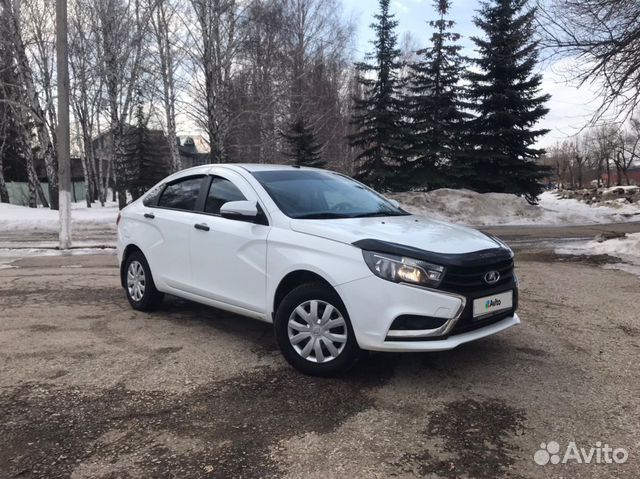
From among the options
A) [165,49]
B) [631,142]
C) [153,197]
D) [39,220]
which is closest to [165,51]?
[165,49]

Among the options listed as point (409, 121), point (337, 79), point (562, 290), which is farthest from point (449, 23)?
point (562, 290)

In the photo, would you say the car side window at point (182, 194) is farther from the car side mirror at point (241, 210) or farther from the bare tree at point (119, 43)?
the bare tree at point (119, 43)

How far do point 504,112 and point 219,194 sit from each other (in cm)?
2165

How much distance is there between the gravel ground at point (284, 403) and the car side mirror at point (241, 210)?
121 cm

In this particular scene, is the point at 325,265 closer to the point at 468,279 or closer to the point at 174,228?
the point at 468,279

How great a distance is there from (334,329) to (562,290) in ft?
15.5

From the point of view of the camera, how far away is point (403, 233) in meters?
4.03

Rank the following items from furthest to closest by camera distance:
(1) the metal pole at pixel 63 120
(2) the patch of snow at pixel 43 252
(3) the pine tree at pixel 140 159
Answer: (3) the pine tree at pixel 140 159
(1) the metal pole at pixel 63 120
(2) the patch of snow at pixel 43 252

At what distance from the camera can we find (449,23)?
25766 mm

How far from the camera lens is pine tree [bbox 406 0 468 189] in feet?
83.5

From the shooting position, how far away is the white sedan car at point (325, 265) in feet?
11.9

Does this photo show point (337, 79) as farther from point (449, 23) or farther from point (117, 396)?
point (117, 396)

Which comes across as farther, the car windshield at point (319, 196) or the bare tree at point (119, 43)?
the bare tree at point (119, 43)

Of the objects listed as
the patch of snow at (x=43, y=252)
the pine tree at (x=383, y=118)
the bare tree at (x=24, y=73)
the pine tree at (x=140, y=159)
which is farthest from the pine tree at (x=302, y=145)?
the pine tree at (x=140, y=159)
